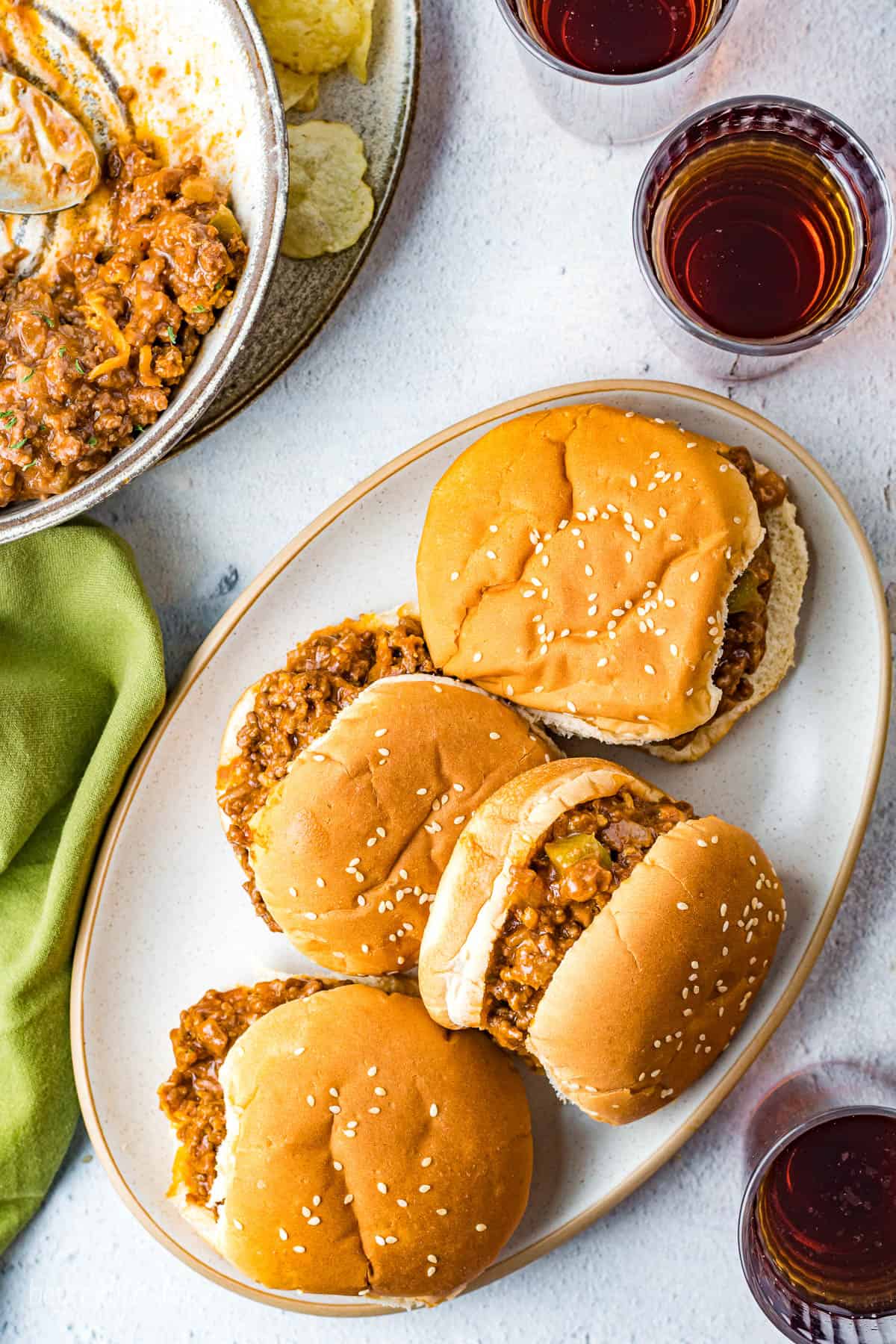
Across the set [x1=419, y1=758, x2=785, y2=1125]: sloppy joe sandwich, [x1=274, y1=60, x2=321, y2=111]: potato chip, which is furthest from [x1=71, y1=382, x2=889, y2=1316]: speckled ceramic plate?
[x1=274, y1=60, x2=321, y2=111]: potato chip

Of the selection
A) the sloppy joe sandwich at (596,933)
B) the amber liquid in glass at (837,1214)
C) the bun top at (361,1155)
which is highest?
the sloppy joe sandwich at (596,933)

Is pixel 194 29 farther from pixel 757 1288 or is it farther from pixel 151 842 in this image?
pixel 757 1288

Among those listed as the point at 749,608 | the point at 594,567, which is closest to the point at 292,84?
the point at 594,567

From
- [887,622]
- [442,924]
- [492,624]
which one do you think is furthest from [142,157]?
[887,622]

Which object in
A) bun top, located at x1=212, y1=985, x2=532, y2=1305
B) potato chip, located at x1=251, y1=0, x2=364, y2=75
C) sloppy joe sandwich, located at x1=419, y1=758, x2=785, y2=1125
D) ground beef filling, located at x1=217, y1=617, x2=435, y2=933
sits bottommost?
bun top, located at x1=212, y1=985, x2=532, y2=1305

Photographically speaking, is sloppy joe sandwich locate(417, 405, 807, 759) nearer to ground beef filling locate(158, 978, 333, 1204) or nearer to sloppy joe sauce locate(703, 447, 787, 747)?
sloppy joe sauce locate(703, 447, 787, 747)

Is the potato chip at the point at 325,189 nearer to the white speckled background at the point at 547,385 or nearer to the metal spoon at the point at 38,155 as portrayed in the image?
the white speckled background at the point at 547,385

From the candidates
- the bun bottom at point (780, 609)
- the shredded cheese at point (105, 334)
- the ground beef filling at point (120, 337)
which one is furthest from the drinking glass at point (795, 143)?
the shredded cheese at point (105, 334)
